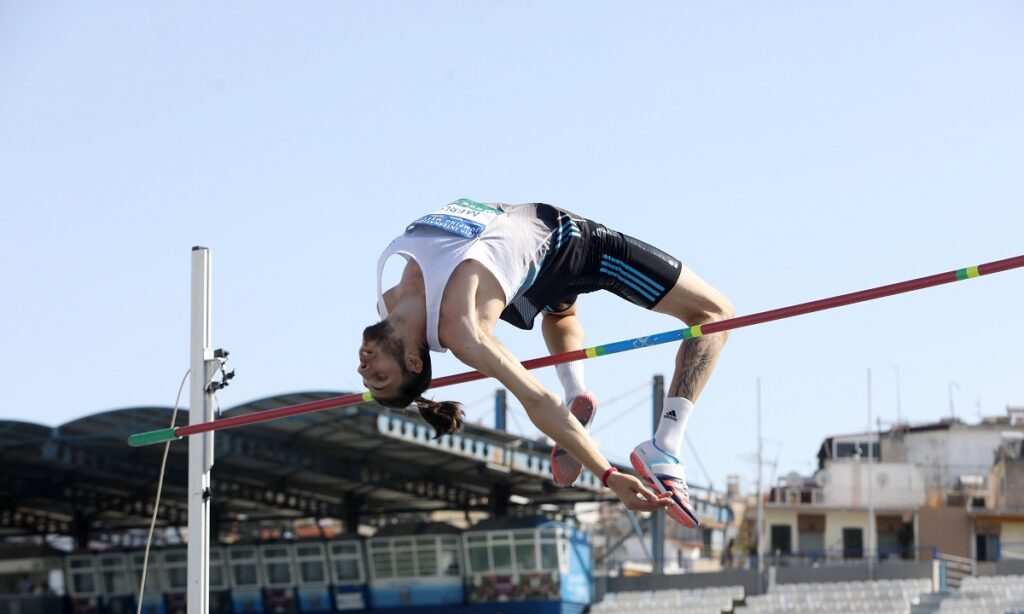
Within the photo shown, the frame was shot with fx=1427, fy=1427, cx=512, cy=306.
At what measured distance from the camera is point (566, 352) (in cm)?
628

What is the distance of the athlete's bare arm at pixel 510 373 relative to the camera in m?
5.14

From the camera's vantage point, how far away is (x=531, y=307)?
6039mm

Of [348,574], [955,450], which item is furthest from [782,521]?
[348,574]

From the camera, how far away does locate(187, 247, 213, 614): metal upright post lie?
750cm

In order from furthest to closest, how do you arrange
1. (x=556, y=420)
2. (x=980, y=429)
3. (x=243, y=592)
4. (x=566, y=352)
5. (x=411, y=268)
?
(x=980, y=429) < (x=243, y=592) < (x=566, y=352) < (x=411, y=268) < (x=556, y=420)

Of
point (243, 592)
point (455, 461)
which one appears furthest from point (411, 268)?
point (243, 592)

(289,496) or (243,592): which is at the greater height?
(289,496)

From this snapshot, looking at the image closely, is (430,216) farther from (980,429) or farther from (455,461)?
(980,429)

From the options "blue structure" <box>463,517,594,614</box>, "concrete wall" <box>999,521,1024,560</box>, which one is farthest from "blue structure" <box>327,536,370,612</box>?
"concrete wall" <box>999,521,1024,560</box>

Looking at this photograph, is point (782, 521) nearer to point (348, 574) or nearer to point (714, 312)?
point (348, 574)

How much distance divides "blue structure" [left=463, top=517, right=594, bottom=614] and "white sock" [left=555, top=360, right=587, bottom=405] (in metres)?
28.3

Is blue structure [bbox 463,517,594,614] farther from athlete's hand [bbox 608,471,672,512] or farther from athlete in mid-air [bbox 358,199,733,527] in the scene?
athlete's hand [bbox 608,471,672,512]

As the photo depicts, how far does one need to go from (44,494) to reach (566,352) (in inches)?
1414

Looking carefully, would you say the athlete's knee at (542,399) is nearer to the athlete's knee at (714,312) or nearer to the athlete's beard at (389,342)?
the athlete's beard at (389,342)
